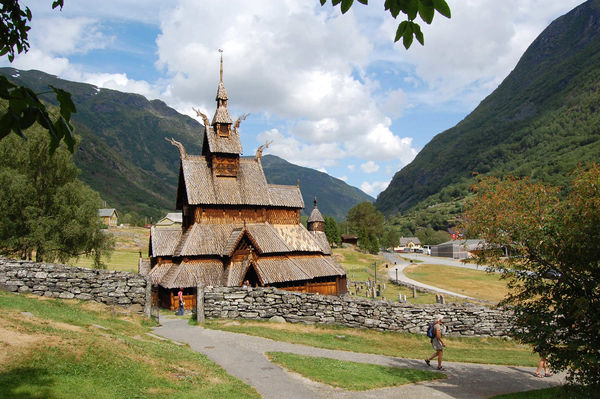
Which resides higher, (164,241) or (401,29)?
(401,29)

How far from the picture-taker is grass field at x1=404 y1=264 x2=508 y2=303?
56237 millimetres

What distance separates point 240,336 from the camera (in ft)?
63.0

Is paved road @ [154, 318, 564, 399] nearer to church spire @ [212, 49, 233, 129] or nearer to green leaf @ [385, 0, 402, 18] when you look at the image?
green leaf @ [385, 0, 402, 18]

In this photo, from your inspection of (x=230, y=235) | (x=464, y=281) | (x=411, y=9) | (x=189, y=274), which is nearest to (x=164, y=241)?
(x=189, y=274)

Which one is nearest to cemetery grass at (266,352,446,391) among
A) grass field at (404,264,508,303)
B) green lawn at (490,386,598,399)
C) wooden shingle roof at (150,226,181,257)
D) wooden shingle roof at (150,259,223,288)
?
green lawn at (490,386,598,399)

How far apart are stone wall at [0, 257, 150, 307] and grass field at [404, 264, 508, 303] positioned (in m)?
43.2

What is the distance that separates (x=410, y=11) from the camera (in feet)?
13.6

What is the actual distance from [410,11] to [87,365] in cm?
1125

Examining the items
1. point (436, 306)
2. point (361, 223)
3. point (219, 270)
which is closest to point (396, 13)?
point (436, 306)

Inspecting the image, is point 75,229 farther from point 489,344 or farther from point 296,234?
point 489,344

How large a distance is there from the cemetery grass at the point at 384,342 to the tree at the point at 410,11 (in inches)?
662

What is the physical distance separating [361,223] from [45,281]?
12330 centimetres

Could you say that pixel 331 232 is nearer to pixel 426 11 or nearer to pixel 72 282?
pixel 72 282

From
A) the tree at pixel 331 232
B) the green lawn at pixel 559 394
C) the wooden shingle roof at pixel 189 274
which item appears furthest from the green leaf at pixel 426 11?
the tree at pixel 331 232
